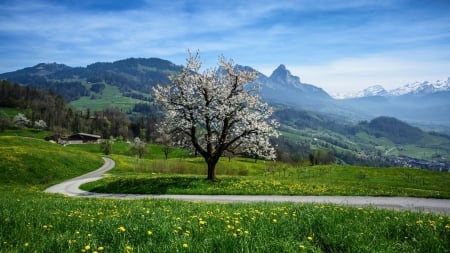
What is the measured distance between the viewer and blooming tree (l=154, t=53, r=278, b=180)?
38.2m

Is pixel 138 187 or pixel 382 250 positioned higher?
pixel 382 250

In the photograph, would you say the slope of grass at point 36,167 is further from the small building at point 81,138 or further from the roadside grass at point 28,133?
the roadside grass at point 28,133

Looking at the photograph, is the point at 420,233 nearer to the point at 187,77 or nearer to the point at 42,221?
the point at 42,221

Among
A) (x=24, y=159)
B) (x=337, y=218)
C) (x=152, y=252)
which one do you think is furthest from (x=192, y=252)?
(x=24, y=159)

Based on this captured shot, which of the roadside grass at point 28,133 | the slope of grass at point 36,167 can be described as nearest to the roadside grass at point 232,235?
the slope of grass at point 36,167

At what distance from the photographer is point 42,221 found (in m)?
9.48

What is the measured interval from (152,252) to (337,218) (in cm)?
562

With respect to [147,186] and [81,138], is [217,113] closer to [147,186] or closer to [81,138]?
[147,186]

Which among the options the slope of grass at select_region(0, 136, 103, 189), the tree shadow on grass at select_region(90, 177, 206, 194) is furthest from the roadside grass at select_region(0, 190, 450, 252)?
the slope of grass at select_region(0, 136, 103, 189)

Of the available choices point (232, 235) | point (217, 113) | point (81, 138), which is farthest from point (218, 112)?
point (81, 138)

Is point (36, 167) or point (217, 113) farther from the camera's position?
point (36, 167)

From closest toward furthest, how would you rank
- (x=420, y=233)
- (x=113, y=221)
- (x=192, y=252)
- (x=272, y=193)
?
(x=192, y=252) → (x=420, y=233) → (x=113, y=221) → (x=272, y=193)

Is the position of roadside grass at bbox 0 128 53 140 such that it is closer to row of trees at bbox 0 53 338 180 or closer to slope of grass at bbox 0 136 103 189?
slope of grass at bbox 0 136 103 189

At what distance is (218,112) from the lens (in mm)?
37844
